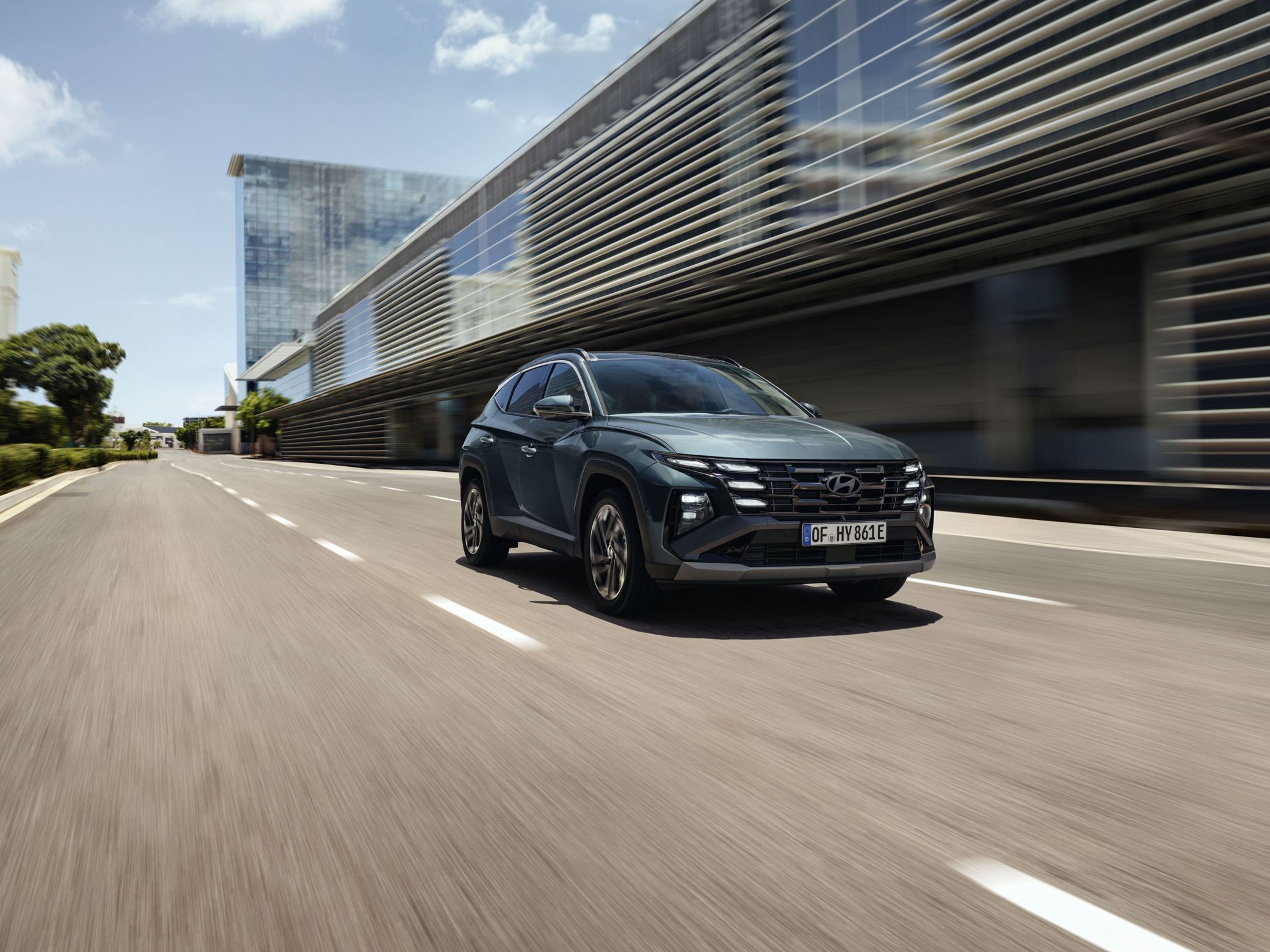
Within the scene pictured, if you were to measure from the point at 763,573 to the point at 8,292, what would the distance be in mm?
115474

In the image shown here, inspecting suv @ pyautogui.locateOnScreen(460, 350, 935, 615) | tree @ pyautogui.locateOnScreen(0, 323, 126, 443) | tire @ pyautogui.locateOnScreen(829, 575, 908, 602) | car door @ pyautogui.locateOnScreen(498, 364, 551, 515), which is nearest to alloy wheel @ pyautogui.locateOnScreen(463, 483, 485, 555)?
car door @ pyautogui.locateOnScreen(498, 364, 551, 515)

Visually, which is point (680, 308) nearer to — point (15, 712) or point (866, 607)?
point (866, 607)

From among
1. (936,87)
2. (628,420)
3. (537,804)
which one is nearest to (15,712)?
(537,804)

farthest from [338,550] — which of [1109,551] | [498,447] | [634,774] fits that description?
[1109,551]

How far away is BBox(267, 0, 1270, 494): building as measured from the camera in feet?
38.3

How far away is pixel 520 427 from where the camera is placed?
24.2 ft

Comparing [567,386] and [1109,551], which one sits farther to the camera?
[1109,551]

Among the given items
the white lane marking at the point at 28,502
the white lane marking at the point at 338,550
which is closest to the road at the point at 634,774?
the white lane marking at the point at 338,550

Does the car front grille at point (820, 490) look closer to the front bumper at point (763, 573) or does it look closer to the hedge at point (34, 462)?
the front bumper at point (763, 573)

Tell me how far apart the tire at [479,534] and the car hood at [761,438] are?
7.47 ft

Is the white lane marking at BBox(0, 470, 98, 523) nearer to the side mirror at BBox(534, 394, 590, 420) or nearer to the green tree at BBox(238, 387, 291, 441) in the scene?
the side mirror at BBox(534, 394, 590, 420)

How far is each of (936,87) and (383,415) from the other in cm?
4329

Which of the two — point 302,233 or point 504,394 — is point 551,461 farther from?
point 302,233

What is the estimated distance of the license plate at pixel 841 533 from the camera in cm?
513
